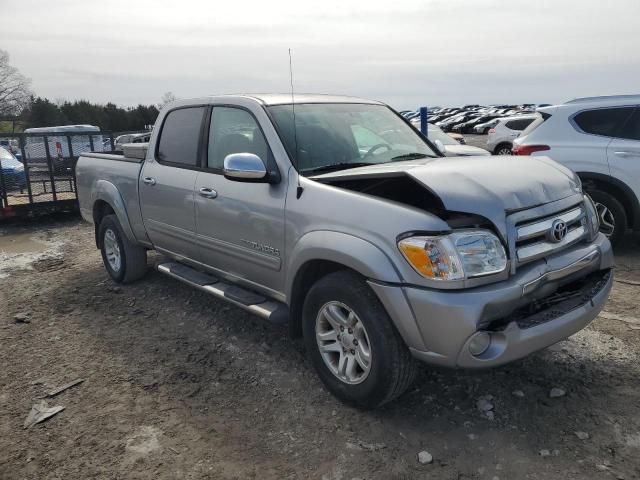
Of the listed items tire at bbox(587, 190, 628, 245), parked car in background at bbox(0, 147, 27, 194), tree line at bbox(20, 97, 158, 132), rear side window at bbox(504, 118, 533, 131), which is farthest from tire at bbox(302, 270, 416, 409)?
tree line at bbox(20, 97, 158, 132)

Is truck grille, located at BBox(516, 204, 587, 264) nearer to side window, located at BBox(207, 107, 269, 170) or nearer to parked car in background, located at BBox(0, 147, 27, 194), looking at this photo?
side window, located at BBox(207, 107, 269, 170)

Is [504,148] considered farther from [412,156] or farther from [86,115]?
[86,115]

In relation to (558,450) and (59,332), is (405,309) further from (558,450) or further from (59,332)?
(59,332)

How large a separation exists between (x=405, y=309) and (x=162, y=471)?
4.86 ft

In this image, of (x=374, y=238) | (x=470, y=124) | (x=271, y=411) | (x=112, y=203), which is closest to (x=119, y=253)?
Answer: (x=112, y=203)

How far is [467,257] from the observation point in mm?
2646

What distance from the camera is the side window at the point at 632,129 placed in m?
5.91

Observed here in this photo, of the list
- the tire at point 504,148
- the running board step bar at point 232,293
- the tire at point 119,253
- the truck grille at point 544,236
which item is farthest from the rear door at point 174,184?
the tire at point 504,148

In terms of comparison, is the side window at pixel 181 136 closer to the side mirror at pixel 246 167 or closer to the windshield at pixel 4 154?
the side mirror at pixel 246 167

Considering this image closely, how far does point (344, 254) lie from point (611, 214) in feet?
14.2

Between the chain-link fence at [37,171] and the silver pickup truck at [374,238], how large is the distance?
18.4ft

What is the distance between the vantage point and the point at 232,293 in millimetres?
3965

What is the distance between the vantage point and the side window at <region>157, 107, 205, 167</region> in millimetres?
4414

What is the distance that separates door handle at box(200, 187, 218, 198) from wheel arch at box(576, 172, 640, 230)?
4315 mm
